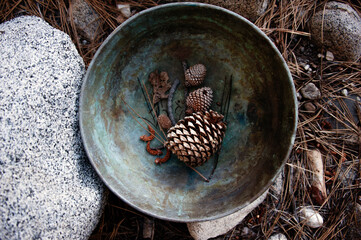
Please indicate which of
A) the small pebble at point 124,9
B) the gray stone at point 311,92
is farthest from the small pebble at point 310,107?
the small pebble at point 124,9

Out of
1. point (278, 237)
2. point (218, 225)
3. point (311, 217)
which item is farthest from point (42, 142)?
point (311, 217)

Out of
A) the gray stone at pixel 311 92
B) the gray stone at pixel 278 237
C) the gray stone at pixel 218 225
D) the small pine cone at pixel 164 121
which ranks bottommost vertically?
the gray stone at pixel 278 237

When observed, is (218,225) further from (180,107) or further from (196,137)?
(180,107)

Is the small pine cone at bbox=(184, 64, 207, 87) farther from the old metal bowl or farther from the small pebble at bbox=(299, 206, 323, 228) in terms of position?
the small pebble at bbox=(299, 206, 323, 228)

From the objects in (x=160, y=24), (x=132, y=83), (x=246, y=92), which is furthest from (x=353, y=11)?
(x=132, y=83)

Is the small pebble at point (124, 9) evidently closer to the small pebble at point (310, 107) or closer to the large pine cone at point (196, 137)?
the large pine cone at point (196, 137)

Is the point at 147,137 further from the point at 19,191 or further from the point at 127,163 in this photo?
the point at 19,191
